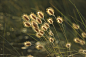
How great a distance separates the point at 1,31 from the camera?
1860mm

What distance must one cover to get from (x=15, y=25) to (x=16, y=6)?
27cm

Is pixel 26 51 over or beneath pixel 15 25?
beneath

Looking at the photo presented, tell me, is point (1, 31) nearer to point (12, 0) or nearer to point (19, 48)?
point (19, 48)

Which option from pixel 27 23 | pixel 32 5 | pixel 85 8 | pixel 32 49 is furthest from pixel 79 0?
pixel 27 23

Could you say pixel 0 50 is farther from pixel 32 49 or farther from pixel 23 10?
pixel 23 10

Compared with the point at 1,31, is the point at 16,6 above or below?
above

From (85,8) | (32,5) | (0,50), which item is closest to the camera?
(0,50)

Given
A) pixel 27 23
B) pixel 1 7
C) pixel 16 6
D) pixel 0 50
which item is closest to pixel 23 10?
pixel 16 6

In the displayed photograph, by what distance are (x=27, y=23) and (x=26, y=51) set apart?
637mm

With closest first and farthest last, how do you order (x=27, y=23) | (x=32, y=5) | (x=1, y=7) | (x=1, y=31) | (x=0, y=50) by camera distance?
(x=27, y=23), (x=0, y=50), (x=1, y=31), (x=32, y=5), (x=1, y=7)

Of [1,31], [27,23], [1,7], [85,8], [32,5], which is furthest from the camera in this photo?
[85,8]

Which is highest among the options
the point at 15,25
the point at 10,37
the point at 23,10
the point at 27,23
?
the point at 23,10

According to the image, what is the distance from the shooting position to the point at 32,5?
1.99 metres

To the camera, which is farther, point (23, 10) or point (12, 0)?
point (12, 0)
